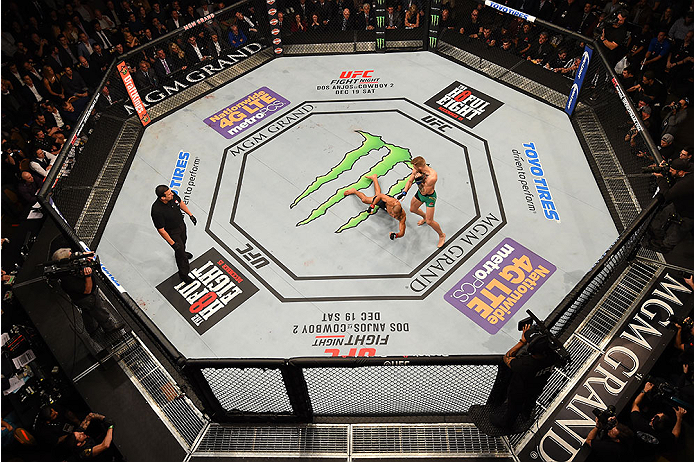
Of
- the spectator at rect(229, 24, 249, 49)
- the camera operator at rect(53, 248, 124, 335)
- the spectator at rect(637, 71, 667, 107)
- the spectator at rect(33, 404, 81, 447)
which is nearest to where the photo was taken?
the spectator at rect(33, 404, 81, 447)

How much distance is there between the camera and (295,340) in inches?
241

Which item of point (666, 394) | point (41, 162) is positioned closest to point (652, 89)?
point (666, 394)

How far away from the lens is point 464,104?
9227mm

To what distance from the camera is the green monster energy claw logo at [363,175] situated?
7.47 m

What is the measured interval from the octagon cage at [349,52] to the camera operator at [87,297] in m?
0.21

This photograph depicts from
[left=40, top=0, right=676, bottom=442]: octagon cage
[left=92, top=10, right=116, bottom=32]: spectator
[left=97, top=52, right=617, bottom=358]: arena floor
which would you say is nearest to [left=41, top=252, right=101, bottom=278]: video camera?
[left=40, top=0, right=676, bottom=442]: octagon cage

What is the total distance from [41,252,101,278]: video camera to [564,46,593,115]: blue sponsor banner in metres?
7.83

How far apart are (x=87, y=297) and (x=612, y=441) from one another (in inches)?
218

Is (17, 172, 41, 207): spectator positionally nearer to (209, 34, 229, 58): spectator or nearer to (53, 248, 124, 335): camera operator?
(53, 248, 124, 335): camera operator

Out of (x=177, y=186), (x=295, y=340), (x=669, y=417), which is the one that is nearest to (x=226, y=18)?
(x=177, y=186)

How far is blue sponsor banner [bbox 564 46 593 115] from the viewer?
8.09 meters

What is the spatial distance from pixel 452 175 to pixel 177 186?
4440 millimetres

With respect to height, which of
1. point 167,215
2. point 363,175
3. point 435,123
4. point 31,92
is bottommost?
point 363,175

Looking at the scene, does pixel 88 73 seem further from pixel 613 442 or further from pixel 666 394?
pixel 666 394
